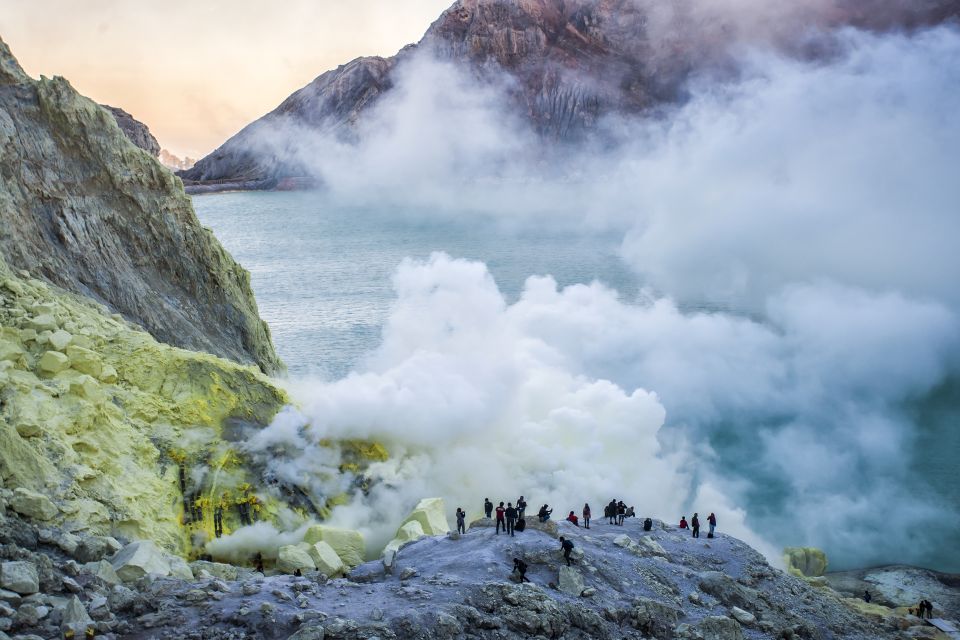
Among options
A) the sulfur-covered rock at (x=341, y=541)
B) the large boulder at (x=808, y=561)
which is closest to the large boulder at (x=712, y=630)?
the sulfur-covered rock at (x=341, y=541)

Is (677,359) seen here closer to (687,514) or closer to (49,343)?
(687,514)

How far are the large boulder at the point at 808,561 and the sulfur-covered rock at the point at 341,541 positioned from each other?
55.9ft

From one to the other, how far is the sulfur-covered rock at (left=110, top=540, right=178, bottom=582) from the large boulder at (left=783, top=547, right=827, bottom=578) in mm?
22737

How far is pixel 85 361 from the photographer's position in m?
19.9

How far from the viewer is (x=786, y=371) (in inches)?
1957

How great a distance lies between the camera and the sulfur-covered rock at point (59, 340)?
19391 mm

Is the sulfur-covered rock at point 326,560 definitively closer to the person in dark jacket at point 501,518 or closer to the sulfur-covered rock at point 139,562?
the person in dark jacket at point 501,518

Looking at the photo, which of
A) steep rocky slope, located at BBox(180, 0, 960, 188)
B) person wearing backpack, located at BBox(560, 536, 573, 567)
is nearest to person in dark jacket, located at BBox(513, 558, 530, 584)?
person wearing backpack, located at BBox(560, 536, 573, 567)

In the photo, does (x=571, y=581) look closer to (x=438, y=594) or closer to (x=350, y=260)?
(x=438, y=594)

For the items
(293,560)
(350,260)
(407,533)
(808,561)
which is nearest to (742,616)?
(407,533)

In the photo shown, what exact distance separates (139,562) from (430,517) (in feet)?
32.3

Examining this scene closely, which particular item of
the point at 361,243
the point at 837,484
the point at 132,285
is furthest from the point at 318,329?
the point at 361,243

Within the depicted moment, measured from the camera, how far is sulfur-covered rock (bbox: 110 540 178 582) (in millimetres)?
14047

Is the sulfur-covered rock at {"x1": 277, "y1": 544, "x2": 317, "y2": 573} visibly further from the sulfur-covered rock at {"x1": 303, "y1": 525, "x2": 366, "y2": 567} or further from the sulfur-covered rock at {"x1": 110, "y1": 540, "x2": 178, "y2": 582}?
the sulfur-covered rock at {"x1": 110, "y1": 540, "x2": 178, "y2": 582}
